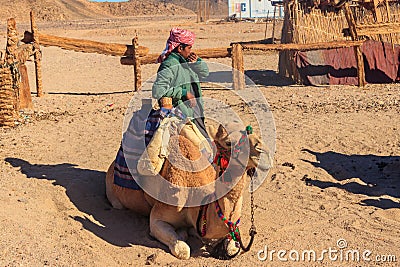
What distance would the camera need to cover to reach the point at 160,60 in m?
6.81

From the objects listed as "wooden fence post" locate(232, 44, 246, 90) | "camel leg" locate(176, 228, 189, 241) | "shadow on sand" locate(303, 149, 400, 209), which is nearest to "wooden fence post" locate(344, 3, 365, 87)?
"wooden fence post" locate(232, 44, 246, 90)

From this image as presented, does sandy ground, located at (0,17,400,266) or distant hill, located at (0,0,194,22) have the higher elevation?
distant hill, located at (0,0,194,22)

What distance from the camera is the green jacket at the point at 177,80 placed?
20.9 ft

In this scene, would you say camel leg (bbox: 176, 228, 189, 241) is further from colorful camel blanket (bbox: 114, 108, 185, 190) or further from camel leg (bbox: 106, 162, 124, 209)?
camel leg (bbox: 106, 162, 124, 209)

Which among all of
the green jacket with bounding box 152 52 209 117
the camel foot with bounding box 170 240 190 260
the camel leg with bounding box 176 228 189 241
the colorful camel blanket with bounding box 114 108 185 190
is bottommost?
the camel foot with bounding box 170 240 190 260

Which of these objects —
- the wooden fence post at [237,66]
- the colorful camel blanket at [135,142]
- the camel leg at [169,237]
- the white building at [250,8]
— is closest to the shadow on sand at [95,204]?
the camel leg at [169,237]

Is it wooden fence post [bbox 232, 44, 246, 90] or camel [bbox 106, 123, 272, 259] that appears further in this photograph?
wooden fence post [bbox 232, 44, 246, 90]

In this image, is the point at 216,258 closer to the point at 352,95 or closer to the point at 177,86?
the point at 177,86

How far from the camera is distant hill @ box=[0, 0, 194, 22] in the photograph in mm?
76625

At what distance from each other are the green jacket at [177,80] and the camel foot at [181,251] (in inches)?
57.8

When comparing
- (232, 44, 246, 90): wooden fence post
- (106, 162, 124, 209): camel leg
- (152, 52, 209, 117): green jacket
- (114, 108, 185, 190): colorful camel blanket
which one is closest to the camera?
(114, 108, 185, 190): colorful camel blanket

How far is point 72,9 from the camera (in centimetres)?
9050

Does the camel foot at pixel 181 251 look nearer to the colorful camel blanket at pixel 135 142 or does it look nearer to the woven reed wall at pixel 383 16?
the colorful camel blanket at pixel 135 142

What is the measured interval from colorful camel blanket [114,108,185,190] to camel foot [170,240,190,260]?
1010 mm
